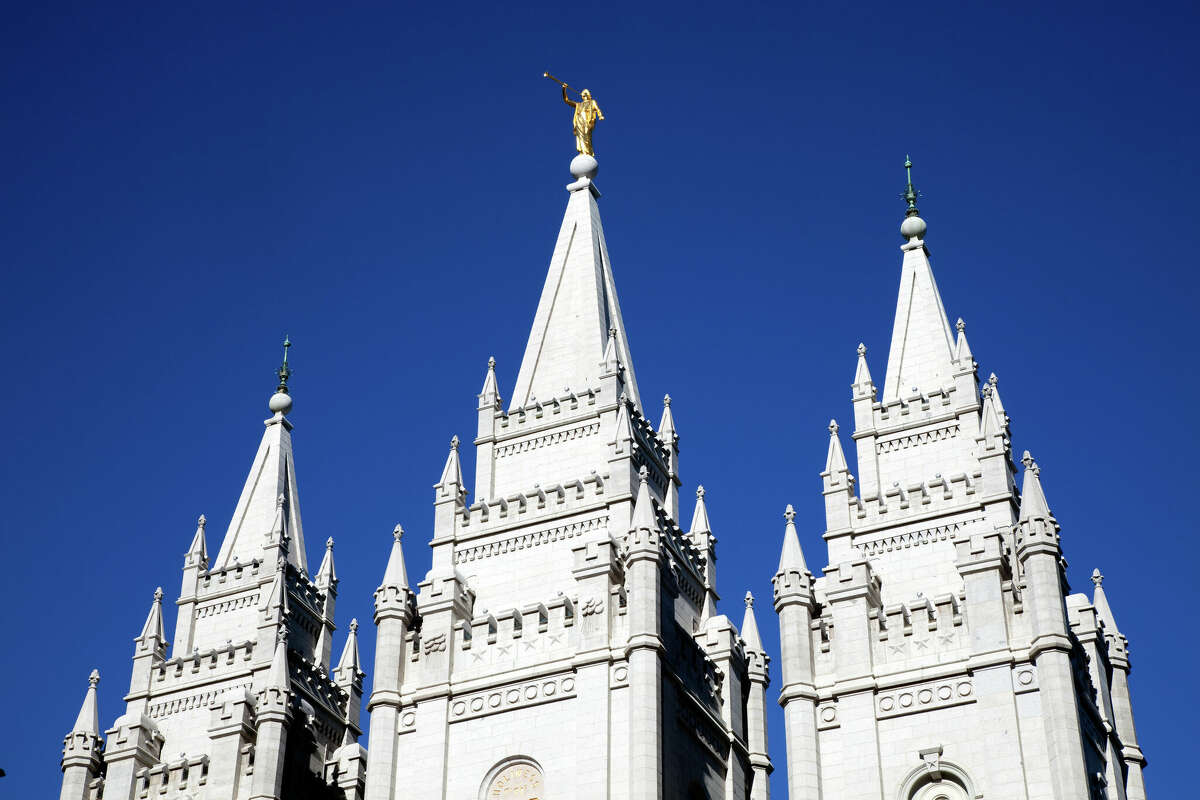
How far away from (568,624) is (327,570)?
1721 centimetres

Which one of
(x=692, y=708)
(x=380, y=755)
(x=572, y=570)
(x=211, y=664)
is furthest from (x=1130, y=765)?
(x=211, y=664)

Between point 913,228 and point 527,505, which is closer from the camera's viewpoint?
point 527,505


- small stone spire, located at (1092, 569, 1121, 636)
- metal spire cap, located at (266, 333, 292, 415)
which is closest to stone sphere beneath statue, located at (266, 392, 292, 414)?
metal spire cap, located at (266, 333, 292, 415)

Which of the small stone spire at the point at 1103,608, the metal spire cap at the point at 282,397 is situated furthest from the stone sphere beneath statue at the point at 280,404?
the small stone spire at the point at 1103,608

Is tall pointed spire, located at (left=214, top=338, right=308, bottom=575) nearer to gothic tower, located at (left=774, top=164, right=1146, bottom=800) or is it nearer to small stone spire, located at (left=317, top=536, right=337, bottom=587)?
small stone spire, located at (left=317, top=536, right=337, bottom=587)

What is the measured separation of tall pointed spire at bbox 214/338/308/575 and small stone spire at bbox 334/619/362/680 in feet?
8.61

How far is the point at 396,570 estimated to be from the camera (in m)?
42.8

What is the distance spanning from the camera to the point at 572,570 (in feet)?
139

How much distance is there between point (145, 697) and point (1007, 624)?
2602 cm

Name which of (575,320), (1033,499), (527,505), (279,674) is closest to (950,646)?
(1033,499)

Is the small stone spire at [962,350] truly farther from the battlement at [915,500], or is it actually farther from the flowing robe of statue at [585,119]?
the flowing robe of statue at [585,119]

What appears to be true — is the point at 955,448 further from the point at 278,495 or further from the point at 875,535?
the point at 278,495

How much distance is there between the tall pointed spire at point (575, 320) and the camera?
157ft

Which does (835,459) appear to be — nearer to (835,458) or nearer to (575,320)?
(835,458)
